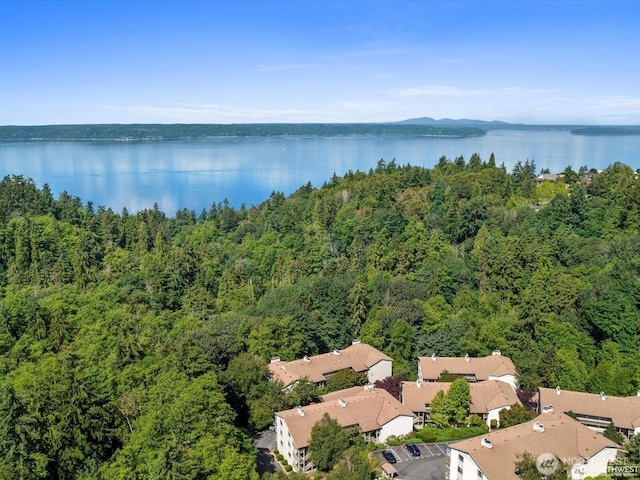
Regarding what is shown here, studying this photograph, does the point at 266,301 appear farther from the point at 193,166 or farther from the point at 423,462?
→ the point at 193,166

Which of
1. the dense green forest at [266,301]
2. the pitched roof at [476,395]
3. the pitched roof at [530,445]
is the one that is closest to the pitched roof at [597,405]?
the pitched roof at [476,395]

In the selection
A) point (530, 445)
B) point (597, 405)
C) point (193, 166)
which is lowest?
point (597, 405)

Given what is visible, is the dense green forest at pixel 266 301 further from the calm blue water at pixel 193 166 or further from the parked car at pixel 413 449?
the calm blue water at pixel 193 166

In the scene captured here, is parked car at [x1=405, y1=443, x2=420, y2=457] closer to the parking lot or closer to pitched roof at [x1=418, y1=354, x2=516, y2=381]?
the parking lot

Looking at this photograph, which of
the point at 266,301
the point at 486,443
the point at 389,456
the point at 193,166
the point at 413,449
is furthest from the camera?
the point at 193,166

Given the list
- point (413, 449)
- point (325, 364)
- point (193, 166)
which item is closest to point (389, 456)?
point (413, 449)

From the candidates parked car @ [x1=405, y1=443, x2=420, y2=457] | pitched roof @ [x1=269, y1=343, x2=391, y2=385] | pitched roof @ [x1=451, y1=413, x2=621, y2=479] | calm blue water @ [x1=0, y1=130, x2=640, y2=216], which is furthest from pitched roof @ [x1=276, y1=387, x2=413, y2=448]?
calm blue water @ [x1=0, y1=130, x2=640, y2=216]

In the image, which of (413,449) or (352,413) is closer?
(413,449)

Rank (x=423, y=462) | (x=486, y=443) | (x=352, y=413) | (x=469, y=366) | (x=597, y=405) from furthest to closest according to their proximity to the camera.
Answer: (x=469, y=366)
(x=597, y=405)
(x=352, y=413)
(x=423, y=462)
(x=486, y=443)

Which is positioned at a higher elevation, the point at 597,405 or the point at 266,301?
the point at 266,301
